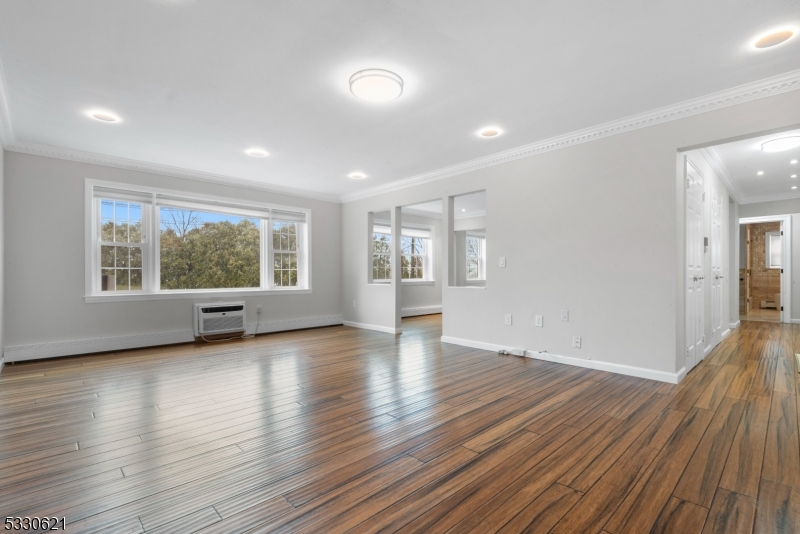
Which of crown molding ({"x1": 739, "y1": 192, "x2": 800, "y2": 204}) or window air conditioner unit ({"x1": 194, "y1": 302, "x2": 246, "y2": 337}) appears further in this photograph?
crown molding ({"x1": 739, "y1": 192, "x2": 800, "y2": 204})

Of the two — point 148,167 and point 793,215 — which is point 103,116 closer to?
point 148,167

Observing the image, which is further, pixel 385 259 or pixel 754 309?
pixel 754 309

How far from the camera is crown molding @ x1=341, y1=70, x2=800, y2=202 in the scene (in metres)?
2.93

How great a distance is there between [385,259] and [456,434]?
6.18 metres

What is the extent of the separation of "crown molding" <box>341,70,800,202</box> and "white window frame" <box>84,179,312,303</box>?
3.22m

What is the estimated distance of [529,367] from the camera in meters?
4.05

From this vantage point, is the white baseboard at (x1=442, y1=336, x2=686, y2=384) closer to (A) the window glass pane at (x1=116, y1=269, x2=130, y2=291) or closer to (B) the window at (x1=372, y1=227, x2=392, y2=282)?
(B) the window at (x1=372, y1=227, x2=392, y2=282)

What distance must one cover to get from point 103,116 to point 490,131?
12.6 feet

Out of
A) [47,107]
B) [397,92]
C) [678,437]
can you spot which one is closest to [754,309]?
[678,437]

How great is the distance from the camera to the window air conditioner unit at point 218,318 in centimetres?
559

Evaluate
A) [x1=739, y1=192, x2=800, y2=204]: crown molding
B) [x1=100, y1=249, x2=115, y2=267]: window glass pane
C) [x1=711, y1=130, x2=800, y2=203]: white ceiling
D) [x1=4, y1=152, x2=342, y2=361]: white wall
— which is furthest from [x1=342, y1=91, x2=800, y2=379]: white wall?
[x1=739, y1=192, x2=800, y2=204]: crown molding

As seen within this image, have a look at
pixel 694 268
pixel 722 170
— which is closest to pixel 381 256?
pixel 694 268

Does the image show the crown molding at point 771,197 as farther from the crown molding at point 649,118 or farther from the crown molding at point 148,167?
the crown molding at point 148,167

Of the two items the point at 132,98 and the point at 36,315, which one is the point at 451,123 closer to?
the point at 132,98
